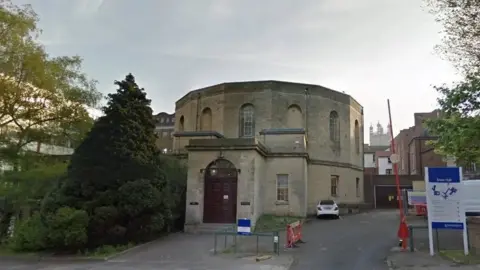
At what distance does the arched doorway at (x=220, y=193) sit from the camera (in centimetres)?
2245

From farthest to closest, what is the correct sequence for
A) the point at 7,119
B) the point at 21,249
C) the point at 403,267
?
the point at 7,119
the point at 21,249
the point at 403,267

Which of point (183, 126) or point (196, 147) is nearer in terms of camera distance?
point (196, 147)

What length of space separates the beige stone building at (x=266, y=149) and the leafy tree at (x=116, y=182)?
175 inches

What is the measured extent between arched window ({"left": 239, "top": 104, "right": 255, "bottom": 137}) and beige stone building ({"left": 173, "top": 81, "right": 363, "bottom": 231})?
0.25 feet

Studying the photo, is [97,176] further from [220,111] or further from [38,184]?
[220,111]

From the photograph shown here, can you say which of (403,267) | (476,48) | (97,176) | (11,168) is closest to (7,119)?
(11,168)

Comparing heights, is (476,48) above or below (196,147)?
above

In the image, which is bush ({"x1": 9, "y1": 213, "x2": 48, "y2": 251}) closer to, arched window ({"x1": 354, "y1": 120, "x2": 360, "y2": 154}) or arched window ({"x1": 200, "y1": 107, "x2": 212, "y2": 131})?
arched window ({"x1": 200, "y1": 107, "x2": 212, "y2": 131})

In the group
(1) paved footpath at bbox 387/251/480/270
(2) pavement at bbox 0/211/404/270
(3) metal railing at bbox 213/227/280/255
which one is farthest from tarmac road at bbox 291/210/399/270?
(3) metal railing at bbox 213/227/280/255

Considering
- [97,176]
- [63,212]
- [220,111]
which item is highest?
[220,111]

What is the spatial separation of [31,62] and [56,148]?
4877 millimetres

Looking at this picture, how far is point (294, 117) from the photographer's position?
3294cm

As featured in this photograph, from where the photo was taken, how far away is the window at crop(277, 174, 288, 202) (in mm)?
26844

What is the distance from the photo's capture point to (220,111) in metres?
33.4
